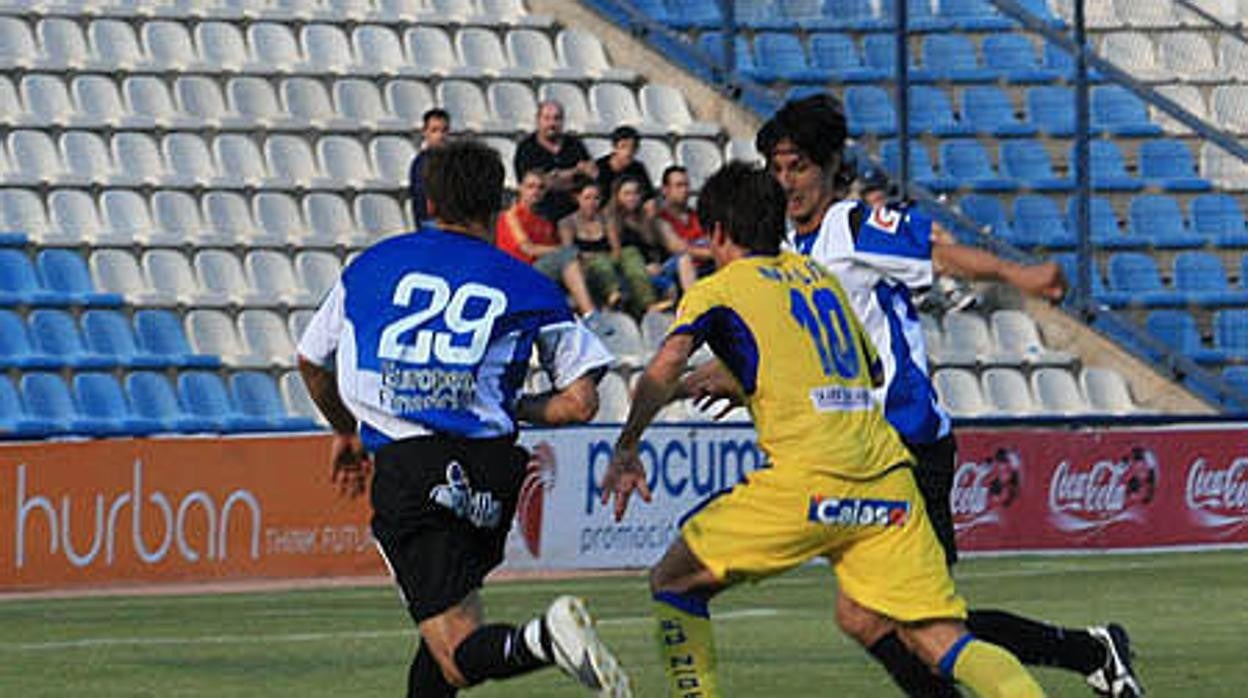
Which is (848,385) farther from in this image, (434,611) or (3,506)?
(3,506)

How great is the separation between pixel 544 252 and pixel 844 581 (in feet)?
41.6

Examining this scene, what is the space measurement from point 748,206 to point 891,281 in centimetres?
116

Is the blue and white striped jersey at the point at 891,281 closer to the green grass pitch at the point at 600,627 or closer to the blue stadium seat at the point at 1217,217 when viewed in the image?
the green grass pitch at the point at 600,627

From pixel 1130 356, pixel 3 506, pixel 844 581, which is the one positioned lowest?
pixel 1130 356

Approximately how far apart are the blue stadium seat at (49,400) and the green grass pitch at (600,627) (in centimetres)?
338

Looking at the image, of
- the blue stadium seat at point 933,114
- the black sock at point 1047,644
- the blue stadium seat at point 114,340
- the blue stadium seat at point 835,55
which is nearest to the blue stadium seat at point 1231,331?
the blue stadium seat at point 933,114

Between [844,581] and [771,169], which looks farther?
[771,169]

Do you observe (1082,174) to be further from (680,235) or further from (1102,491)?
(680,235)

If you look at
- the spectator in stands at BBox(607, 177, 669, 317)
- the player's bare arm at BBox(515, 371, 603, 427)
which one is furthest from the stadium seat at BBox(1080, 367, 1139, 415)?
the player's bare arm at BBox(515, 371, 603, 427)

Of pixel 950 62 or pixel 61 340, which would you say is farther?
pixel 950 62

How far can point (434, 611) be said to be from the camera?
8.13m

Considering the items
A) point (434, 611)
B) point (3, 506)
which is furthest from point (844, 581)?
point (3, 506)

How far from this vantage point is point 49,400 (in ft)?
69.0

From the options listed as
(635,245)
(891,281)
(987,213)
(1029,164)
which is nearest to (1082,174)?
(987,213)
